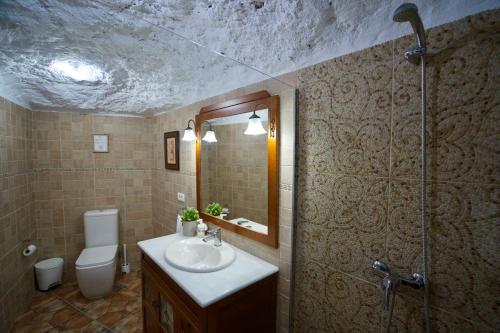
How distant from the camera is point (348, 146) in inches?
41.1

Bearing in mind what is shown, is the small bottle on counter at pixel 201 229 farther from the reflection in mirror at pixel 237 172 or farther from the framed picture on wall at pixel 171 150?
the framed picture on wall at pixel 171 150

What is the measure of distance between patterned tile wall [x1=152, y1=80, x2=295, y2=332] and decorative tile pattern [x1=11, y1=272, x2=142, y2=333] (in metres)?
0.80

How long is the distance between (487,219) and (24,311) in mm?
3496

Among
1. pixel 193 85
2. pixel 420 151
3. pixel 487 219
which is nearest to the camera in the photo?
pixel 487 219

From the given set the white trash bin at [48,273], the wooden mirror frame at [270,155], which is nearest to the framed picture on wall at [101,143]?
the white trash bin at [48,273]

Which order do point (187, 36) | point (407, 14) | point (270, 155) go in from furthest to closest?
point (270, 155)
point (187, 36)
point (407, 14)

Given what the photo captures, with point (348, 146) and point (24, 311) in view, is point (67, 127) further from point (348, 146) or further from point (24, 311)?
point (348, 146)

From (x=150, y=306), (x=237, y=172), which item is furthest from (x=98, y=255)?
(x=237, y=172)

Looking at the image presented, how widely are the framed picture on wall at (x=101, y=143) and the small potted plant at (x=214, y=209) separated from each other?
178 cm

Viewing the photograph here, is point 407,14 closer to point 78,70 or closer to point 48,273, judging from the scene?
point 78,70

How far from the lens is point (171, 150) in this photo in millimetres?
2455

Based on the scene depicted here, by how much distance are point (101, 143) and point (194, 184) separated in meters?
1.52

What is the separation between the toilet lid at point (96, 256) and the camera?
85.9 inches

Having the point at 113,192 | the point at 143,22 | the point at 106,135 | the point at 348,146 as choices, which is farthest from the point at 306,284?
the point at 106,135
